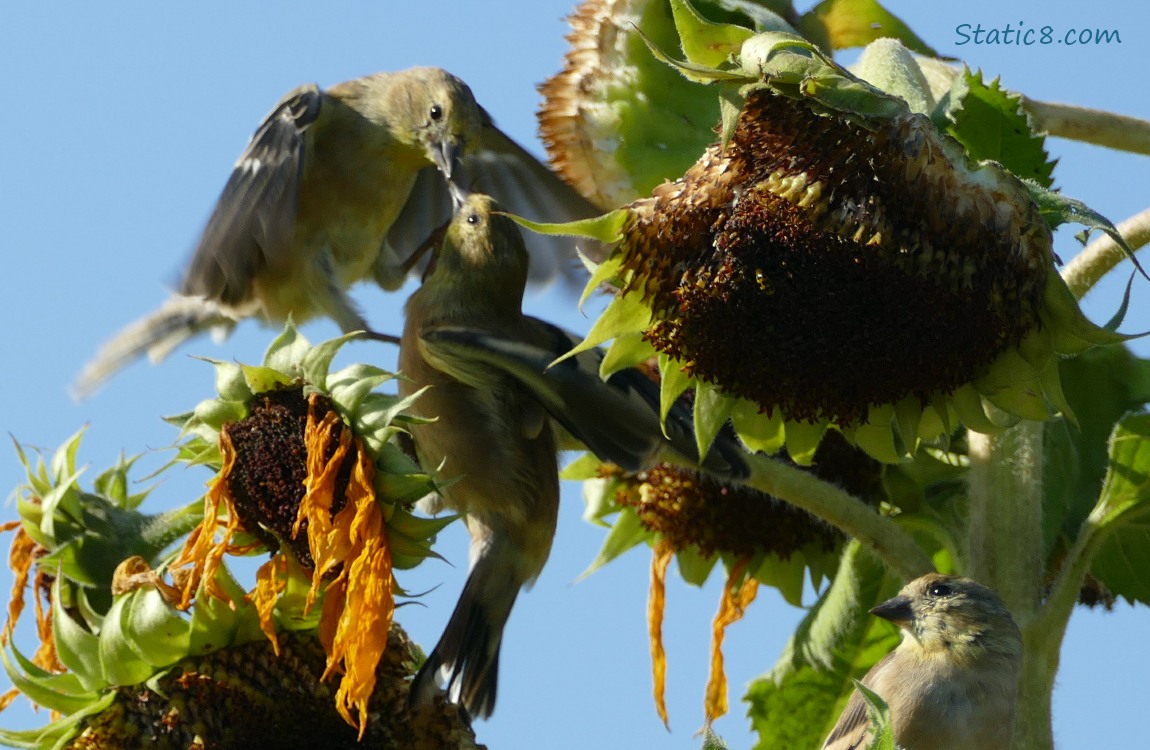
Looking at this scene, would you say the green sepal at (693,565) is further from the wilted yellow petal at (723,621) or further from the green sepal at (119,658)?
the green sepal at (119,658)

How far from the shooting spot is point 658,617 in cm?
499

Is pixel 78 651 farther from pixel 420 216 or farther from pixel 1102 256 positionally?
pixel 420 216

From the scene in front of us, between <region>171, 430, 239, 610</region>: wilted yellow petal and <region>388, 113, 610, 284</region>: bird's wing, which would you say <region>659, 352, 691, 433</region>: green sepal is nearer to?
<region>171, 430, 239, 610</region>: wilted yellow petal

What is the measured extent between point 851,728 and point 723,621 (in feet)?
1.54

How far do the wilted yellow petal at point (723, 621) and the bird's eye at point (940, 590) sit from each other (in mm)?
513

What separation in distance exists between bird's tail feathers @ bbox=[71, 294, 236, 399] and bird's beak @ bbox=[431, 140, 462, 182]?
1.20 m

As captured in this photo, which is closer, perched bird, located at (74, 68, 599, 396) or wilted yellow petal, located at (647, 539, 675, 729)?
wilted yellow petal, located at (647, 539, 675, 729)

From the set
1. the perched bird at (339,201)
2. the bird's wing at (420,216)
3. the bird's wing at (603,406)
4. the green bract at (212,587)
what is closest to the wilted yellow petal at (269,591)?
the green bract at (212,587)

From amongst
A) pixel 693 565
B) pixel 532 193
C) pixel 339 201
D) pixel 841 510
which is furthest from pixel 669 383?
pixel 532 193

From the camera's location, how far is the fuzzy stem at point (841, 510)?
4.14 m

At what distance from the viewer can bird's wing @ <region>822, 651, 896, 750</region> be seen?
15.5ft

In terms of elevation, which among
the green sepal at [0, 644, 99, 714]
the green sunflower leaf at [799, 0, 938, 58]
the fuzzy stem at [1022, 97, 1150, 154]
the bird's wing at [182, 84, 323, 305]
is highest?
the bird's wing at [182, 84, 323, 305]

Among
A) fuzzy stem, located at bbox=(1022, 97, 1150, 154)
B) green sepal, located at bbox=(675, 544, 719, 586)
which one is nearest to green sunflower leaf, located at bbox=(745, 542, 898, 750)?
green sepal, located at bbox=(675, 544, 719, 586)

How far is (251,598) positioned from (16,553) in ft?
2.85
